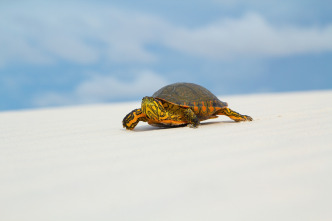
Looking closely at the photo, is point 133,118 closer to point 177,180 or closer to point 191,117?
point 191,117

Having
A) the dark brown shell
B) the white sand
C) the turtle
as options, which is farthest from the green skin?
the white sand

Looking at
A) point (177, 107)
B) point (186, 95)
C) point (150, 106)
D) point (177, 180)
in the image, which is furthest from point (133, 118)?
point (177, 180)

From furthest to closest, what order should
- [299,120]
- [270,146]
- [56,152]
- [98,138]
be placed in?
[299,120] → [98,138] → [56,152] → [270,146]

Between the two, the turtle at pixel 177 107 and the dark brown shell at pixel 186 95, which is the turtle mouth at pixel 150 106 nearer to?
the turtle at pixel 177 107

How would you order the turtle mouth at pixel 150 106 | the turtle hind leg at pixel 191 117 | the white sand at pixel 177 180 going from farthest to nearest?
the turtle hind leg at pixel 191 117 → the turtle mouth at pixel 150 106 → the white sand at pixel 177 180

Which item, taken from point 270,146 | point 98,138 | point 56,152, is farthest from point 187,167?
point 98,138

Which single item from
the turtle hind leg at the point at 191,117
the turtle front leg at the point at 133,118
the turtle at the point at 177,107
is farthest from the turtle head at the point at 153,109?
the turtle hind leg at the point at 191,117

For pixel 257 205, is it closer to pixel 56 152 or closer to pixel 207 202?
pixel 207 202
